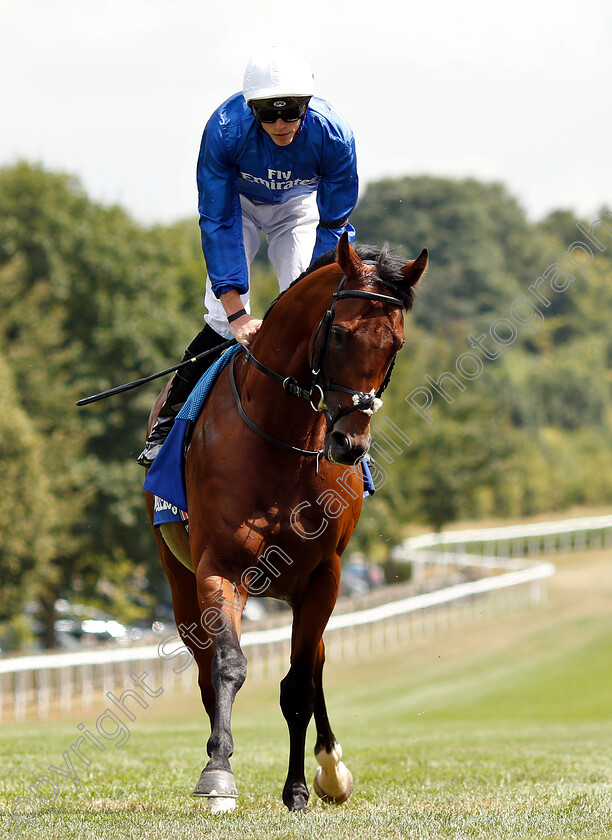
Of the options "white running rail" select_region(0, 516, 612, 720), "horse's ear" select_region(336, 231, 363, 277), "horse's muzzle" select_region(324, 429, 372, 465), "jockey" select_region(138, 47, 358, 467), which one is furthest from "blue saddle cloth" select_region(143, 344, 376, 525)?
"white running rail" select_region(0, 516, 612, 720)

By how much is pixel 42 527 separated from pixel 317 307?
2185 cm

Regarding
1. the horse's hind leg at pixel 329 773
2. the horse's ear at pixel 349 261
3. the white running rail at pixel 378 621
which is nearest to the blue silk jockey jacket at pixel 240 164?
the horse's ear at pixel 349 261

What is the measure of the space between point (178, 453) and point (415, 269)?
1760 mm

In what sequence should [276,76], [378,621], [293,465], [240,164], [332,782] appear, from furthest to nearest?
[378,621] → [332,782] → [240,164] → [276,76] → [293,465]

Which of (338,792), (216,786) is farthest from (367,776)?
(216,786)

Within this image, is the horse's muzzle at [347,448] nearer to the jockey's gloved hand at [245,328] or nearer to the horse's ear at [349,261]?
the horse's ear at [349,261]

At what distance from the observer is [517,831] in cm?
520

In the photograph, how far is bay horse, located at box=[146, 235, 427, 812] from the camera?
530 centimetres

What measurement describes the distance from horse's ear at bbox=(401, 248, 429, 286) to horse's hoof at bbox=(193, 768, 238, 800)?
2385 mm

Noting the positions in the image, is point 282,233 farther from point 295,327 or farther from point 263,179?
point 295,327

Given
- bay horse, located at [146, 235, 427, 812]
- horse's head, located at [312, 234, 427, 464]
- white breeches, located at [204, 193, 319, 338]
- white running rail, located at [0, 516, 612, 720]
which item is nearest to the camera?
horse's head, located at [312, 234, 427, 464]

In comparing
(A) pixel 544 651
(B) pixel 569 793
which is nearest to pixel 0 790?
(B) pixel 569 793

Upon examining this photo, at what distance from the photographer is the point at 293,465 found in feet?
19.4

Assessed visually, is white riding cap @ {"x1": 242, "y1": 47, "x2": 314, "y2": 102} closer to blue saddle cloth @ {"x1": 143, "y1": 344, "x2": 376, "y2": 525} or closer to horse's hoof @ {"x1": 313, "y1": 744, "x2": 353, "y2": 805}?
blue saddle cloth @ {"x1": 143, "y1": 344, "x2": 376, "y2": 525}
